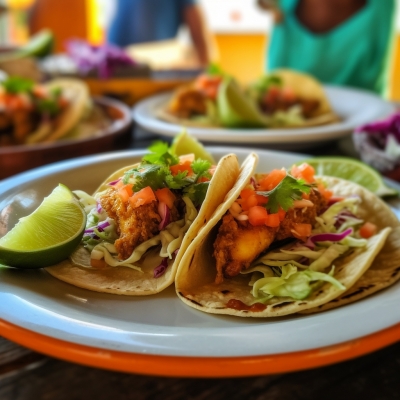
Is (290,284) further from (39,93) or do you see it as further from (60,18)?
(60,18)

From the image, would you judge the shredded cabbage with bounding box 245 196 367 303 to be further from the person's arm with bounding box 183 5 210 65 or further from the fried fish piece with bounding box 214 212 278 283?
the person's arm with bounding box 183 5 210 65

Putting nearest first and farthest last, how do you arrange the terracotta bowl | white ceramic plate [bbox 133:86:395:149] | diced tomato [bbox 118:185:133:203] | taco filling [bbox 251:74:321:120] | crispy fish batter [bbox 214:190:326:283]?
1. crispy fish batter [bbox 214:190:326:283]
2. diced tomato [bbox 118:185:133:203]
3. the terracotta bowl
4. white ceramic plate [bbox 133:86:395:149]
5. taco filling [bbox 251:74:321:120]

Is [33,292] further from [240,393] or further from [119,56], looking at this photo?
[119,56]

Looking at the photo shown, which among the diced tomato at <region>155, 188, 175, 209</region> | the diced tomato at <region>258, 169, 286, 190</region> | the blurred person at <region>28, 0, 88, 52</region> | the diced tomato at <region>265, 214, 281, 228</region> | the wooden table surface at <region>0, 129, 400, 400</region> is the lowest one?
the blurred person at <region>28, 0, 88, 52</region>

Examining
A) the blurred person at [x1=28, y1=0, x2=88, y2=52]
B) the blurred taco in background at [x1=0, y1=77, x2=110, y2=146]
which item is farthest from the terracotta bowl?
the blurred person at [x1=28, y1=0, x2=88, y2=52]

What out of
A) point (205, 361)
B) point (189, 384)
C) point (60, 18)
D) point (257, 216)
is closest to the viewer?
point (205, 361)

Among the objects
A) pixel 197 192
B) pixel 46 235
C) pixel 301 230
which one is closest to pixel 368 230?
pixel 301 230

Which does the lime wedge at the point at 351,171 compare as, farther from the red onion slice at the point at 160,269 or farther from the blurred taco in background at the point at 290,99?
the blurred taco in background at the point at 290,99
